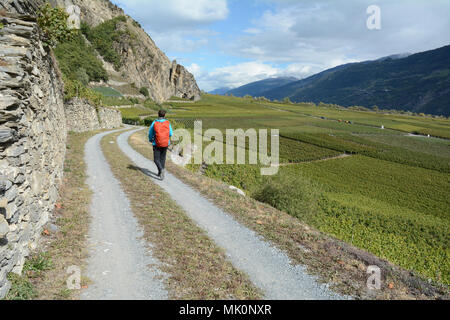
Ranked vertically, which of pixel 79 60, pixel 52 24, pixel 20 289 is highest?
pixel 79 60

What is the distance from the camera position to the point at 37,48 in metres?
7.95

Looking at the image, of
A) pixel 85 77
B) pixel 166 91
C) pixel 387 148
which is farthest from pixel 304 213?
pixel 166 91

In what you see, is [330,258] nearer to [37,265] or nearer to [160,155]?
[37,265]

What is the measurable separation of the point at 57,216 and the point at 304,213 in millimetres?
18651

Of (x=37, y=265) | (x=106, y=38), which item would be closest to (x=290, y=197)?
(x=37, y=265)

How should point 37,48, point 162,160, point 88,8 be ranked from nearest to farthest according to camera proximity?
point 37,48
point 162,160
point 88,8

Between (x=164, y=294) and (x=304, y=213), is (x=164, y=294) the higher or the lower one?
the higher one

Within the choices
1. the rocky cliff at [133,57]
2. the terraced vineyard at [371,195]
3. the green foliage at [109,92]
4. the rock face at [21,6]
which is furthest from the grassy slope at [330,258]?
the rocky cliff at [133,57]

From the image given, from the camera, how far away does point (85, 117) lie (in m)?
33.9

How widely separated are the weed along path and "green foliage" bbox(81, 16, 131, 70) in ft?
449

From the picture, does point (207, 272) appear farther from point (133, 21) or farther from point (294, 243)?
point (133, 21)

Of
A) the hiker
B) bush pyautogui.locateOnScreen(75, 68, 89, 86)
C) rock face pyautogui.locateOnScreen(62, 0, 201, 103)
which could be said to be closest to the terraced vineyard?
the hiker

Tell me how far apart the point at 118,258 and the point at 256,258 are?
317 centimetres
